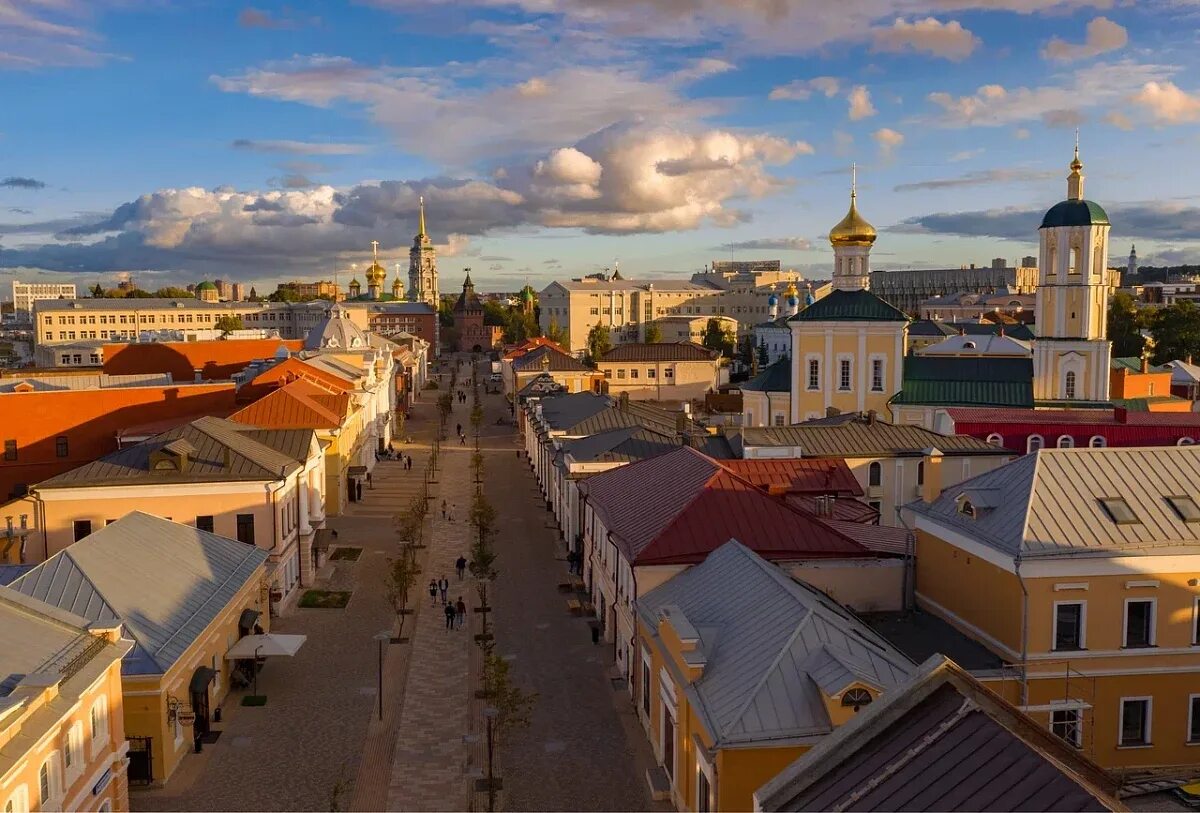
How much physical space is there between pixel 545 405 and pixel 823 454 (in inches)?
829

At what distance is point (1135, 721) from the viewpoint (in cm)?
1917

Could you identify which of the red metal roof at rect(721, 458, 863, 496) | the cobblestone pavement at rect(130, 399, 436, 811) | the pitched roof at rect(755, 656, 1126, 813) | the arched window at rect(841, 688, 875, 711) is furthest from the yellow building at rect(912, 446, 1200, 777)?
the cobblestone pavement at rect(130, 399, 436, 811)

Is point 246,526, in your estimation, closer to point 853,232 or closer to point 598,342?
point 853,232

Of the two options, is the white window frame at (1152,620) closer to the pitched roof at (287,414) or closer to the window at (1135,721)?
the window at (1135,721)

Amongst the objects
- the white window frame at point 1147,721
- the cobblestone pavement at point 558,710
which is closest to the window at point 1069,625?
the white window frame at point 1147,721

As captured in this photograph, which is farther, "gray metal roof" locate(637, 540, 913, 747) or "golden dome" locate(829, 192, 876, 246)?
"golden dome" locate(829, 192, 876, 246)

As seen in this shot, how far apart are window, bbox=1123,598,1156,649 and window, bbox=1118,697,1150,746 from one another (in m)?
1.04

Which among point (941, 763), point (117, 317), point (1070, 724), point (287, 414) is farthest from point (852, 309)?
point (117, 317)

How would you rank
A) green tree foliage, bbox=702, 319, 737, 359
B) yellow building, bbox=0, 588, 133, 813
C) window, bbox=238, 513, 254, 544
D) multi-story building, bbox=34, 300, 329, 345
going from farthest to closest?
green tree foliage, bbox=702, 319, 737, 359, multi-story building, bbox=34, 300, 329, 345, window, bbox=238, 513, 254, 544, yellow building, bbox=0, 588, 133, 813

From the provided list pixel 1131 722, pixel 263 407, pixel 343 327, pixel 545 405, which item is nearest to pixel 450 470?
pixel 545 405

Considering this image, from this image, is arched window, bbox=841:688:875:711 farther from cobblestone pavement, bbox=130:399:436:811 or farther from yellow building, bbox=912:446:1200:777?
cobblestone pavement, bbox=130:399:436:811

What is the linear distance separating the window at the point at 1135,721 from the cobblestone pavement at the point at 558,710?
8637 mm

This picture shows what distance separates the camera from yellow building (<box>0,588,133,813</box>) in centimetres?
1349

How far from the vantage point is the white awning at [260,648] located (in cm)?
2367
